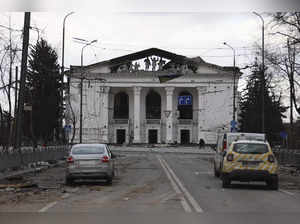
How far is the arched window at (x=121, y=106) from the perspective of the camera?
96.8 metres

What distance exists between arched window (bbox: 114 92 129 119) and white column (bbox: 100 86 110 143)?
4.70 meters

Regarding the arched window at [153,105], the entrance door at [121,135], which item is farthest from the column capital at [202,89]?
the entrance door at [121,135]

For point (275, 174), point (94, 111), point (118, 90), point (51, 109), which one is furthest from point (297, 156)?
point (118, 90)

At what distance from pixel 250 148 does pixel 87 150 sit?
232 inches

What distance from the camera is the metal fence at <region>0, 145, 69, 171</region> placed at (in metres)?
26.0

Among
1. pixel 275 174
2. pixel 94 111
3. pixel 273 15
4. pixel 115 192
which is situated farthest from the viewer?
pixel 94 111

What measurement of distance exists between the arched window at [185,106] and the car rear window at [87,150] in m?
72.5

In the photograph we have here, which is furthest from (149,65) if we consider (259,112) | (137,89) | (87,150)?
(87,150)

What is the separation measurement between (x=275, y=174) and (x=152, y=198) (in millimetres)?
5372

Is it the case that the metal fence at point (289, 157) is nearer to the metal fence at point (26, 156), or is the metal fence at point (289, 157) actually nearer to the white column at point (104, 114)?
the metal fence at point (26, 156)

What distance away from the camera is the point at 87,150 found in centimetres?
2131

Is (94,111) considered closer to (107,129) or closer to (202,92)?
(107,129)

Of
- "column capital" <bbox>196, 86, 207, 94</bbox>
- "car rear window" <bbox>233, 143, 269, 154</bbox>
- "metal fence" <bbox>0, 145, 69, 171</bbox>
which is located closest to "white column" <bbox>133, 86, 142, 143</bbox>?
"column capital" <bbox>196, 86, 207, 94</bbox>

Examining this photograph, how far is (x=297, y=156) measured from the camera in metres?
35.5
